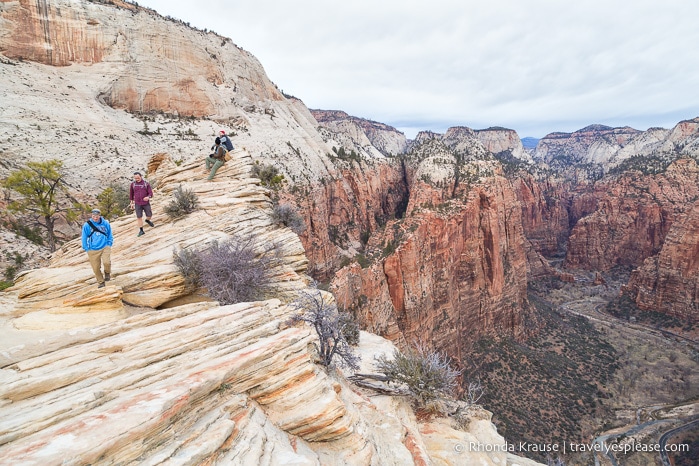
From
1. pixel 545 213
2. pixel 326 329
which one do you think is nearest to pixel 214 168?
pixel 326 329

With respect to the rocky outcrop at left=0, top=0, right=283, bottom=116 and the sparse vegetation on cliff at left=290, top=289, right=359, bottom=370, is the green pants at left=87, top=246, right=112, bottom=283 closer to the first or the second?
the sparse vegetation on cliff at left=290, top=289, right=359, bottom=370

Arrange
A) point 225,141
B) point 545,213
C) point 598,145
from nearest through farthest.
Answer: point 225,141 → point 545,213 → point 598,145

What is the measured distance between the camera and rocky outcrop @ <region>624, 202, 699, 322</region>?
5156 cm

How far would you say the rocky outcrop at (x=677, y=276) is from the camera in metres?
51.6

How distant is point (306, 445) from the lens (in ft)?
17.2

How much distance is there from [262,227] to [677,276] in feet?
245

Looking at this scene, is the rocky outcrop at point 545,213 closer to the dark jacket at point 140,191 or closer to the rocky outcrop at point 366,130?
the rocky outcrop at point 366,130

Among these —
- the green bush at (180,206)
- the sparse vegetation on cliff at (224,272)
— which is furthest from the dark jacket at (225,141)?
the sparse vegetation on cliff at (224,272)

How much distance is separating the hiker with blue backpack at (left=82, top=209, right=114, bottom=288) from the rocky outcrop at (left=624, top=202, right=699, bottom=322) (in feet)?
256

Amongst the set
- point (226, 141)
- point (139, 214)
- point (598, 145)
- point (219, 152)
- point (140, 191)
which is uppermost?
point (598, 145)

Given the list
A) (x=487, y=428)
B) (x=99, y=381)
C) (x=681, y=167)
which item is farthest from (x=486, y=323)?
(x=681, y=167)

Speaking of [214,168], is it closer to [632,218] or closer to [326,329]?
[326,329]

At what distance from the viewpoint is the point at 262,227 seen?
1179cm

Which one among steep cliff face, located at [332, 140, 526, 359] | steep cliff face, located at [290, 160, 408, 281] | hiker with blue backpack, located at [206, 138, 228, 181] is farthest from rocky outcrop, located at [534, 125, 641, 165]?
hiker with blue backpack, located at [206, 138, 228, 181]
